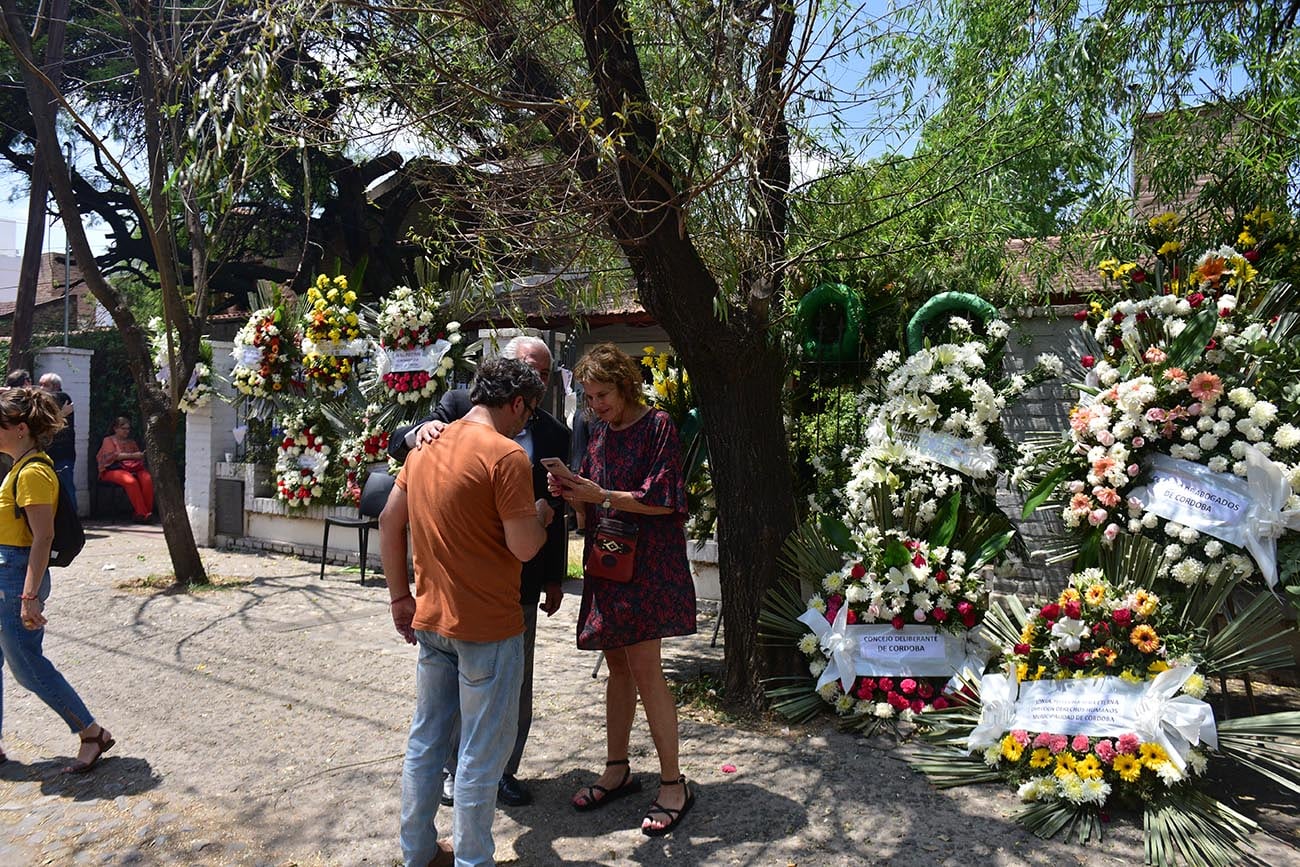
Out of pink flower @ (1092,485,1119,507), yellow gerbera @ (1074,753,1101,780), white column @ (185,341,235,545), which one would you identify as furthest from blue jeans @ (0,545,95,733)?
white column @ (185,341,235,545)

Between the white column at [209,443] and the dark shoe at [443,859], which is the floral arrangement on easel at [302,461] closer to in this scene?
the white column at [209,443]

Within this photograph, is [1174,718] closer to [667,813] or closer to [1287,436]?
[1287,436]

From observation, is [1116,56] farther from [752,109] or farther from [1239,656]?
[1239,656]

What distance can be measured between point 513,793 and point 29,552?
2.29 meters

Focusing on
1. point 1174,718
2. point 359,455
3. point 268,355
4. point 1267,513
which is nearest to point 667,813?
point 1174,718

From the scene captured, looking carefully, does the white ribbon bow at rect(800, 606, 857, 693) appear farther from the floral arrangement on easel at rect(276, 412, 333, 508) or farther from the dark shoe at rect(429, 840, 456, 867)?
the floral arrangement on easel at rect(276, 412, 333, 508)

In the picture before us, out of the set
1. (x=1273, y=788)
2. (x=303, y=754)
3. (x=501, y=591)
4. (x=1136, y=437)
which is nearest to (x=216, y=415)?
(x=303, y=754)

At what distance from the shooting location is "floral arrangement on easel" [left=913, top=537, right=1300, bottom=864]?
3275 mm

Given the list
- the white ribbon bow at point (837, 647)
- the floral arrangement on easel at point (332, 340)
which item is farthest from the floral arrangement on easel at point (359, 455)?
the white ribbon bow at point (837, 647)

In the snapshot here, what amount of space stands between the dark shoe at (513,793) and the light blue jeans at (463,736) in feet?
2.01

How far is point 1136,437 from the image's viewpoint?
13.3 feet

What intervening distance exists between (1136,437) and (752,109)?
2.26 m

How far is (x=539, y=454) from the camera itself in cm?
365

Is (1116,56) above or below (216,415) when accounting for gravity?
above
